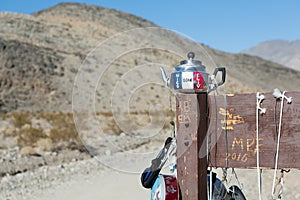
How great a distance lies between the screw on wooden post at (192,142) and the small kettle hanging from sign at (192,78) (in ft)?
0.20

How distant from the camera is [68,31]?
56.4 metres

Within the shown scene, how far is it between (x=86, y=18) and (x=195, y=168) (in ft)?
223

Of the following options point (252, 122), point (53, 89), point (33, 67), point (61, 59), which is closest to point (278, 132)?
point (252, 122)

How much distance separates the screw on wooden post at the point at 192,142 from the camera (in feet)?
8.78

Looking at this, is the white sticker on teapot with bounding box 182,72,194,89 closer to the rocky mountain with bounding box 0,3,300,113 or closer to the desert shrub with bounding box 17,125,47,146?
the desert shrub with bounding box 17,125,47,146

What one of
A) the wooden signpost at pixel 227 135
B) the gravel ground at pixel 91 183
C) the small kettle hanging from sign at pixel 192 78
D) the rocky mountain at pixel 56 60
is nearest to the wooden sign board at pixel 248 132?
the wooden signpost at pixel 227 135

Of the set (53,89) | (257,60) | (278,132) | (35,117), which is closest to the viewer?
(278,132)

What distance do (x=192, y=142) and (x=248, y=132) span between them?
12.5 inches

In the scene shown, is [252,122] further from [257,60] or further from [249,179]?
[257,60]

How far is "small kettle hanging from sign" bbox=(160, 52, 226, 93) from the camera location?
8.56 feet

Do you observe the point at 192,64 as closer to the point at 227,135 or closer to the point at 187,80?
the point at 187,80

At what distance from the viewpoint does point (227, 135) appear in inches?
109

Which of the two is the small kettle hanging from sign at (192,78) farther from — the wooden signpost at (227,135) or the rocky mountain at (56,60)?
the rocky mountain at (56,60)

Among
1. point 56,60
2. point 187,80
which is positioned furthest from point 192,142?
point 56,60
